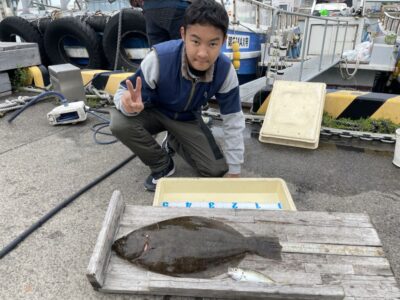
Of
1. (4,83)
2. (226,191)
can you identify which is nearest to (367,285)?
(226,191)

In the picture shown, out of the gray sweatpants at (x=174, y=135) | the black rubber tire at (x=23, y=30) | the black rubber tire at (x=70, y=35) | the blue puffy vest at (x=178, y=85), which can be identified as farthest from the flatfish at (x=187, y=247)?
the black rubber tire at (x=23, y=30)

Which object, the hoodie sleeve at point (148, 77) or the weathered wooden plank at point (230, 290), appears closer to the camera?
the weathered wooden plank at point (230, 290)

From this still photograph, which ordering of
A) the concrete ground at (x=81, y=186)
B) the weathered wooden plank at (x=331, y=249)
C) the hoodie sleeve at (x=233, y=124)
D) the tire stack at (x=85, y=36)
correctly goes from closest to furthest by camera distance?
the weathered wooden plank at (x=331, y=249) → the concrete ground at (x=81, y=186) → the hoodie sleeve at (x=233, y=124) → the tire stack at (x=85, y=36)

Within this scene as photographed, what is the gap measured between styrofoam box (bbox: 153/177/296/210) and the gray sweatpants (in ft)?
0.98

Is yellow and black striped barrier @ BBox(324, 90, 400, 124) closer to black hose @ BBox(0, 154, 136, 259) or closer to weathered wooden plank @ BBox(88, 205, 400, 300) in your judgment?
weathered wooden plank @ BBox(88, 205, 400, 300)

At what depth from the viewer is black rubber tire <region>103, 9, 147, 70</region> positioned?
7.04m

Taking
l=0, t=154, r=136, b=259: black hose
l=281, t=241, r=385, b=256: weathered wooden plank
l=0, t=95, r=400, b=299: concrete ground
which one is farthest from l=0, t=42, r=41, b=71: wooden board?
l=281, t=241, r=385, b=256: weathered wooden plank

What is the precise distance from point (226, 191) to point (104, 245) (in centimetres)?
115

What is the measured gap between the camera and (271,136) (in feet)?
12.0

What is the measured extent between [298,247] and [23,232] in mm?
1908

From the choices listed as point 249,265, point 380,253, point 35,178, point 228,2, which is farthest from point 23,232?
point 228,2

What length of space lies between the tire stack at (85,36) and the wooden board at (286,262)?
6028 mm

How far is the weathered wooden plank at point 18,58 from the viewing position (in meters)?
5.30

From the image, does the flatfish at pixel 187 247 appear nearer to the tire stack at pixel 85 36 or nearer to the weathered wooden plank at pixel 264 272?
the weathered wooden plank at pixel 264 272
